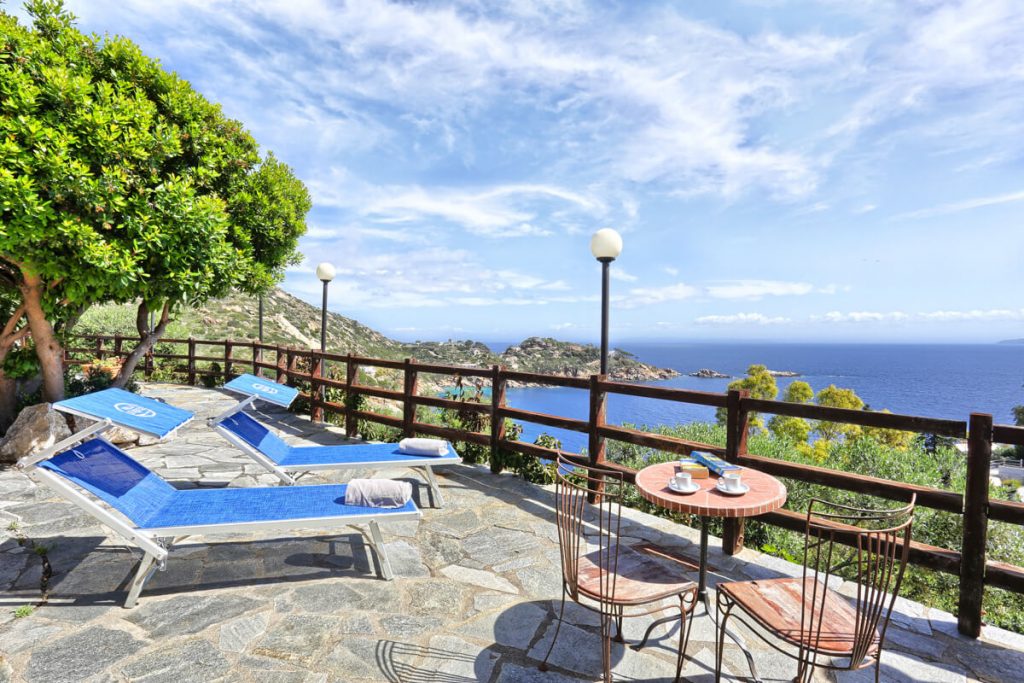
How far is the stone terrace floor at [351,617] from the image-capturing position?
249 cm

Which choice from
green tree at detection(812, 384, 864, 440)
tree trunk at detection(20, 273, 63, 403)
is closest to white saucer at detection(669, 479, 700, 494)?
tree trunk at detection(20, 273, 63, 403)

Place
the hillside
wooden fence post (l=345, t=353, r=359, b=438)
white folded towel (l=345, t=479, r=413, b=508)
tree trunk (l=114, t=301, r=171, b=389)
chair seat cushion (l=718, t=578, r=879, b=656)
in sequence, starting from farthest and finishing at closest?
1. the hillside
2. tree trunk (l=114, t=301, r=171, b=389)
3. wooden fence post (l=345, t=353, r=359, b=438)
4. white folded towel (l=345, t=479, r=413, b=508)
5. chair seat cushion (l=718, t=578, r=879, b=656)

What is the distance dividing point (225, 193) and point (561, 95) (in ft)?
20.2

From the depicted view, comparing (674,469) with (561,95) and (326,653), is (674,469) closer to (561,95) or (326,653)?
(326,653)

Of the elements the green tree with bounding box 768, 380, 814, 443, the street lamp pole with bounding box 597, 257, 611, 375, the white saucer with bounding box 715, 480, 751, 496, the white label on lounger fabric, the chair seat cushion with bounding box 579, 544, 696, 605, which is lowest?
the green tree with bounding box 768, 380, 814, 443

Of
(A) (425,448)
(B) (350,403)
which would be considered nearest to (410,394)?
(B) (350,403)

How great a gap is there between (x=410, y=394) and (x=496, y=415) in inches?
57.5

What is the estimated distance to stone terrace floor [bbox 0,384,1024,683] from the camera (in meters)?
2.49

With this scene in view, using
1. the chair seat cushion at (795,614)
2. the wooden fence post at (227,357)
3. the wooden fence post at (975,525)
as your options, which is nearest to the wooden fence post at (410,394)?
the chair seat cushion at (795,614)

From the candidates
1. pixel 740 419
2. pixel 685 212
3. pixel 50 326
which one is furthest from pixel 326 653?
pixel 685 212

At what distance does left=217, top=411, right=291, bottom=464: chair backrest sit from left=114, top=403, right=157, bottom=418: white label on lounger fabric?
0.98m

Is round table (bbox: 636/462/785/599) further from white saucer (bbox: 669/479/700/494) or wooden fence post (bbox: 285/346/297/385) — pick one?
wooden fence post (bbox: 285/346/297/385)

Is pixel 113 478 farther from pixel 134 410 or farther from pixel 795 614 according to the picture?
pixel 795 614

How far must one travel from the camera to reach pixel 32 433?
605 cm
